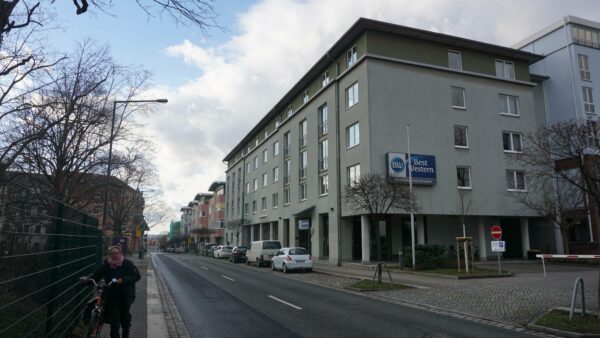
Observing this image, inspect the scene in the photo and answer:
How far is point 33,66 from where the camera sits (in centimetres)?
1148

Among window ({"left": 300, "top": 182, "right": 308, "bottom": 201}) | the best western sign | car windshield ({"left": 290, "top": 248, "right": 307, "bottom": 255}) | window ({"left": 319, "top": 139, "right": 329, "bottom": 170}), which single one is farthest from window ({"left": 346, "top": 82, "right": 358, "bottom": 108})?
car windshield ({"left": 290, "top": 248, "right": 307, "bottom": 255})

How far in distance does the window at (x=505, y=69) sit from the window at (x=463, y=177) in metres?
8.86

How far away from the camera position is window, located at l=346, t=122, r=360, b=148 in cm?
3100

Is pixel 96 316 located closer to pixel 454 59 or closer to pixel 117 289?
pixel 117 289

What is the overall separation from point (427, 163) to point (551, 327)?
21.7 metres

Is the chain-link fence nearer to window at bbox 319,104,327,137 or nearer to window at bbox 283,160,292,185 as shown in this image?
window at bbox 319,104,327,137

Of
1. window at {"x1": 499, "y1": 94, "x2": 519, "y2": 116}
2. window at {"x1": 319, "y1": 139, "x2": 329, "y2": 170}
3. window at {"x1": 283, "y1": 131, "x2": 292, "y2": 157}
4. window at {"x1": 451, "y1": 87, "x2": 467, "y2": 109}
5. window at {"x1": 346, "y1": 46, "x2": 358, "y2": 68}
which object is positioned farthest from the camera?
window at {"x1": 283, "y1": 131, "x2": 292, "y2": 157}

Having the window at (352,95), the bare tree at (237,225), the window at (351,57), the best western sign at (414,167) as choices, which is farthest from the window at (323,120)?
the bare tree at (237,225)

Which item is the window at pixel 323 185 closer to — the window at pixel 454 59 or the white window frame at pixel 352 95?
the white window frame at pixel 352 95

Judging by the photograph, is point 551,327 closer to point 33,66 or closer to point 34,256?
point 34,256

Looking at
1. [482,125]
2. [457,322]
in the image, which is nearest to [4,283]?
[457,322]

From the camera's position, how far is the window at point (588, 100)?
37344mm

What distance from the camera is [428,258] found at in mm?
23750

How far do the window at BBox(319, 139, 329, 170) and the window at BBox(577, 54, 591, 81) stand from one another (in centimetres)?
2279
